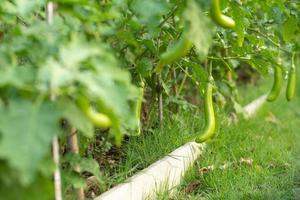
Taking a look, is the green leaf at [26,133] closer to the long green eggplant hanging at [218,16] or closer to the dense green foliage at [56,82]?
the dense green foliage at [56,82]

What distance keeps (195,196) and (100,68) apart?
145 centimetres

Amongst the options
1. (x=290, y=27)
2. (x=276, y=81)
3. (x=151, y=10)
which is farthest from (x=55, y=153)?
(x=276, y=81)

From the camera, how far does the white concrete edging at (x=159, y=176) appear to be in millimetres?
Answer: 2252

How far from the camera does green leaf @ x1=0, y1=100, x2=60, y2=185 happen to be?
3.92 feet

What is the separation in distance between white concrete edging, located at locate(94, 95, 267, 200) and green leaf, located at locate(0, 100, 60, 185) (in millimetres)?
846

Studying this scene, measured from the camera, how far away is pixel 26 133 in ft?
4.09

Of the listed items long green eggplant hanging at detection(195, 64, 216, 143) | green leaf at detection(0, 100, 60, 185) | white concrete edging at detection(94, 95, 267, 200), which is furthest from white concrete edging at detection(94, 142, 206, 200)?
green leaf at detection(0, 100, 60, 185)

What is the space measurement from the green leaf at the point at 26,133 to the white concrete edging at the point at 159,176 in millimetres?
846

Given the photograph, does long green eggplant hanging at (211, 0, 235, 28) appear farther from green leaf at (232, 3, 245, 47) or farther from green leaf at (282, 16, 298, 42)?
green leaf at (282, 16, 298, 42)

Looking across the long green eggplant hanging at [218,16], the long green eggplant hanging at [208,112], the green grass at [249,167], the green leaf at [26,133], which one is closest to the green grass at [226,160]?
the green grass at [249,167]

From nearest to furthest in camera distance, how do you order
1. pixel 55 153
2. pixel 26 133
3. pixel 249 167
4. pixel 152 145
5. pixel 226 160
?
1. pixel 26 133
2. pixel 55 153
3. pixel 152 145
4. pixel 249 167
5. pixel 226 160

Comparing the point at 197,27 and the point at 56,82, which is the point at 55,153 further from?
the point at 197,27

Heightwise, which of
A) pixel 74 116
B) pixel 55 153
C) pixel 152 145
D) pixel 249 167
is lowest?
pixel 249 167

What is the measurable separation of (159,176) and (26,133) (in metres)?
1.43
